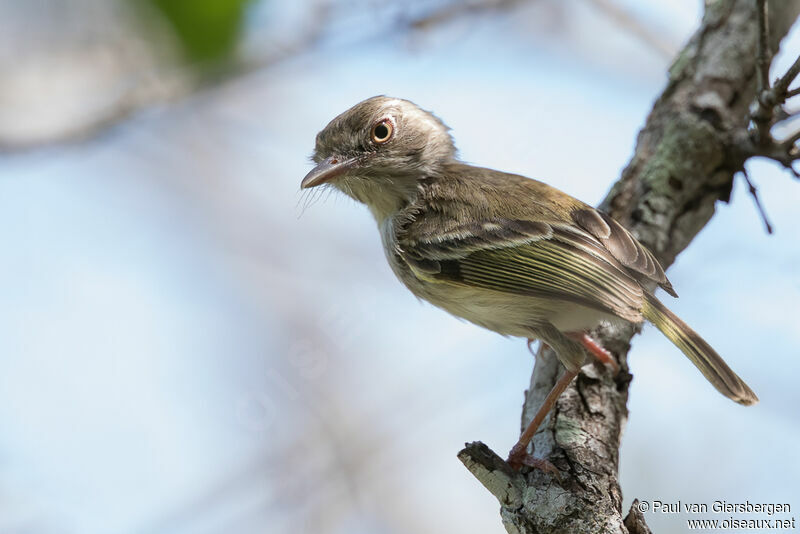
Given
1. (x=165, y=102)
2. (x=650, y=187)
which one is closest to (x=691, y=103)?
(x=650, y=187)

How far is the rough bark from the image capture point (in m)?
3.71

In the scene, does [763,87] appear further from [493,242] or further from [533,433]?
[533,433]

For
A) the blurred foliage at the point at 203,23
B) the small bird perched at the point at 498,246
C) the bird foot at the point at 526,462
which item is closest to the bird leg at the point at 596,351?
the small bird perched at the point at 498,246

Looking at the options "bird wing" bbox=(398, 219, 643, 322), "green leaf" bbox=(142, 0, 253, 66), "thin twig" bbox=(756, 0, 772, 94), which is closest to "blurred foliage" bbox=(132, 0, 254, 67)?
"green leaf" bbox=(142, 0, 253, 66)

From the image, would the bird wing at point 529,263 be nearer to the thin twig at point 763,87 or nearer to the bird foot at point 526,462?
the bird foot at point 526,462

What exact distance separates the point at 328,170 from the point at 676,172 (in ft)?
6.40

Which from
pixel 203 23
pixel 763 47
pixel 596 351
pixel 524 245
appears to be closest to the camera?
pixel 203 23

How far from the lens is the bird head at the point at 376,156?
4695 millimetres

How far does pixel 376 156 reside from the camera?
470cm

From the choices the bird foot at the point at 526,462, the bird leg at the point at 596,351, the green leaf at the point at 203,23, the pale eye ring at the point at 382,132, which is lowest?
the bird foot at the point at 526,462

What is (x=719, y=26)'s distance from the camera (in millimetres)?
4789

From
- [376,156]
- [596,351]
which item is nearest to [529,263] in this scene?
[596,351]

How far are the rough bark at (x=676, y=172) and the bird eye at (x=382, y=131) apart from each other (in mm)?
1314

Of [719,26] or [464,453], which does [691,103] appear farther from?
[464,453]
